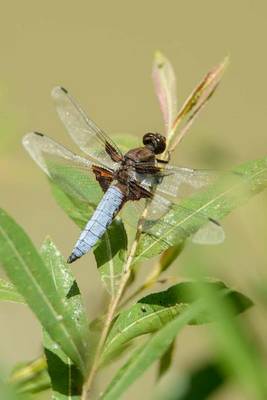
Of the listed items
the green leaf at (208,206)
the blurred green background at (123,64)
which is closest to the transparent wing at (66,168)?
the green leaf at (208,206)

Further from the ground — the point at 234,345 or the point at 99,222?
the point at 234,345

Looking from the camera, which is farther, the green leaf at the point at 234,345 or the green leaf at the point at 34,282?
the green leaf at the point at 34,282

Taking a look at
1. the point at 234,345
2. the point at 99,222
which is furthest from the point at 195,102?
the point at 234,345

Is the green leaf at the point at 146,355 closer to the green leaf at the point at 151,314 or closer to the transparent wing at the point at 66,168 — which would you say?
the green leaf at the point at 151,314

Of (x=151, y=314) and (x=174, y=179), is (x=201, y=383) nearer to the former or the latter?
(x=151, y=314)

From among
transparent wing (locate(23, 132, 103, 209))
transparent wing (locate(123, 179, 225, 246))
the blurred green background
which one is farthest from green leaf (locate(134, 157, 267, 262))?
the blurred green background

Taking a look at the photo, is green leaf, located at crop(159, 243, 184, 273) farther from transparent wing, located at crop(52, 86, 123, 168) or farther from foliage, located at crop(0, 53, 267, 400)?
transparent wing, located at crop(52, 86, 123, 168)
